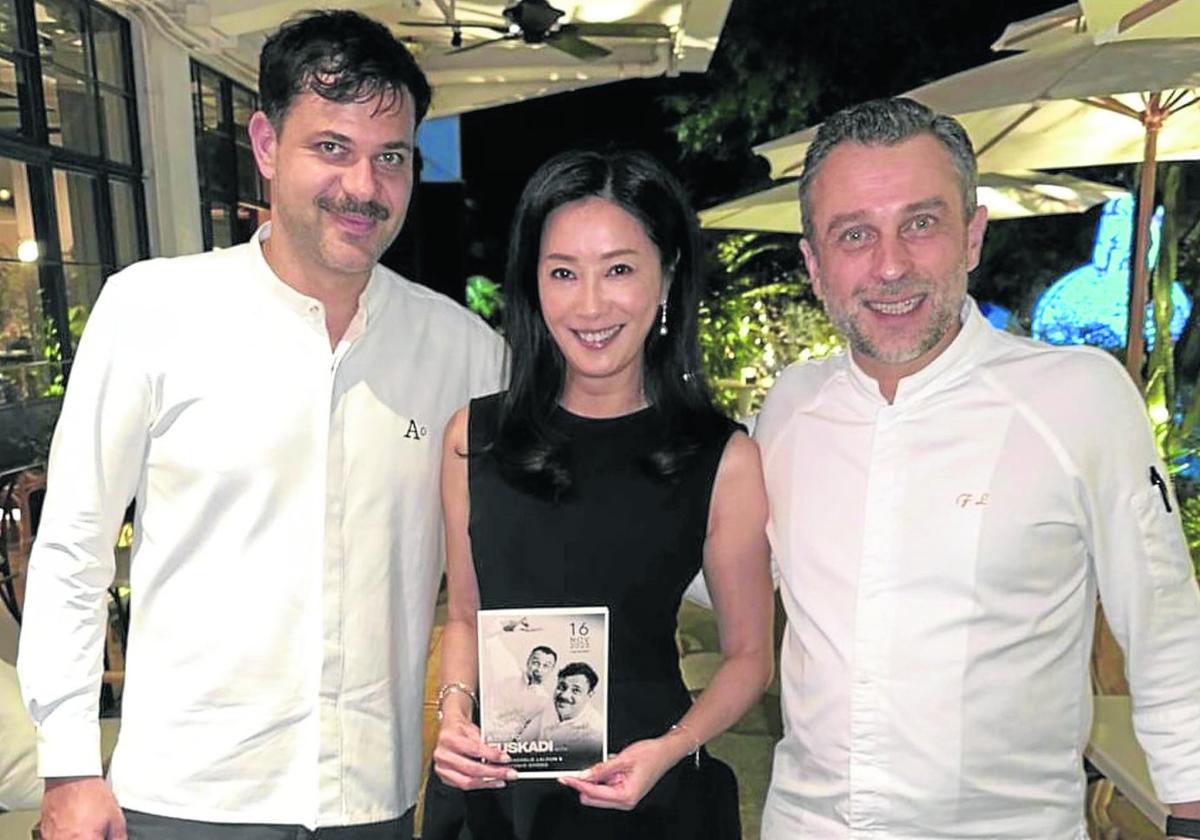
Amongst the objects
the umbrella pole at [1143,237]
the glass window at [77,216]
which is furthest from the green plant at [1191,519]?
the glass window at [77,216]

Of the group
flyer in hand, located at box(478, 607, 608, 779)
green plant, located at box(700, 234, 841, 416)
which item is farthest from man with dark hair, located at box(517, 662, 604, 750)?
green plant, located at box(700, 234, 841, 416)

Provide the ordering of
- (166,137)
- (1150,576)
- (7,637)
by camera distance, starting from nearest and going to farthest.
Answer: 1. (1150,576)
2. (7,637)
3. (166,137)

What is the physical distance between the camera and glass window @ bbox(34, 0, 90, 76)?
18.9ft

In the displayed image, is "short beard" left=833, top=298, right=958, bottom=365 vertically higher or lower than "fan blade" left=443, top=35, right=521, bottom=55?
lower

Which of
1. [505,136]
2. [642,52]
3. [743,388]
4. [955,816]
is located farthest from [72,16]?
[505,136]

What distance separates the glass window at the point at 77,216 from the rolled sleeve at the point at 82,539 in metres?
5.05

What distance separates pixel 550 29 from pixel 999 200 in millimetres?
3027

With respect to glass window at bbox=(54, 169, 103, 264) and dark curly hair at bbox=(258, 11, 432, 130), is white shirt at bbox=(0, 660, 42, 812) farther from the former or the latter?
glass window at bbox=(54, 169, 103, 264)

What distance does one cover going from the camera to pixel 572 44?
671 cm

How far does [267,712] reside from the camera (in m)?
1.64

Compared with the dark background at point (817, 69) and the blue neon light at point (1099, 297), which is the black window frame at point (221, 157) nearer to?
the dark background at point (817, 69)

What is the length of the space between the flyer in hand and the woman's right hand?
0.05ft

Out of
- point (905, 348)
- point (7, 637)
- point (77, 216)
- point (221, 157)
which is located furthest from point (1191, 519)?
point (221, 157)

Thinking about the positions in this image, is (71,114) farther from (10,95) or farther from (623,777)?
(623,777)
